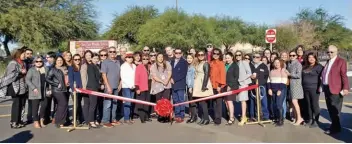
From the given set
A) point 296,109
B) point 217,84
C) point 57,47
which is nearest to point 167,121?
point 217,84

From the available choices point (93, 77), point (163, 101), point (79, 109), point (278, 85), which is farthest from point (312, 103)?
point (79, 109)

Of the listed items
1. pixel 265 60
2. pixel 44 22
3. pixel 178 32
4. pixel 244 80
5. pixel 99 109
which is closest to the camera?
pixel 244 80

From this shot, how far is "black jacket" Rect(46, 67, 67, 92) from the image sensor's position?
27.8ft

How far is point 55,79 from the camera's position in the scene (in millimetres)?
8492

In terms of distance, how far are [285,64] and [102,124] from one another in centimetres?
443

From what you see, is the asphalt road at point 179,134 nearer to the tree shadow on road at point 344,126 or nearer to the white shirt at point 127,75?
the tree shadow on road at point 344,126

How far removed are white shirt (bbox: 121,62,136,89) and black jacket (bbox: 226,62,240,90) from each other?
2.22 m

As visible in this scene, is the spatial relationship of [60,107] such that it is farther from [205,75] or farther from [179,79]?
[205,75]

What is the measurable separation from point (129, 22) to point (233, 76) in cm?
4823

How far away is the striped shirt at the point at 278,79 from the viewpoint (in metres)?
8.46

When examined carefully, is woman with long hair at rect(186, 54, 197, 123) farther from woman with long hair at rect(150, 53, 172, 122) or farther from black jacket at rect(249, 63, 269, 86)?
black jacket at rect(249, 63, 269, 86)

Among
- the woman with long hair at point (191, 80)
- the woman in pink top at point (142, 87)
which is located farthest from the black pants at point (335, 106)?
the woman in pink top at point (142, 87)

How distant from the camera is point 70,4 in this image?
115ft

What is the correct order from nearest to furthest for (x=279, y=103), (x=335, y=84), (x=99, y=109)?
1. (x=335, y=84)
2. (x=279, y=103)
3. (x=99, y=109)
